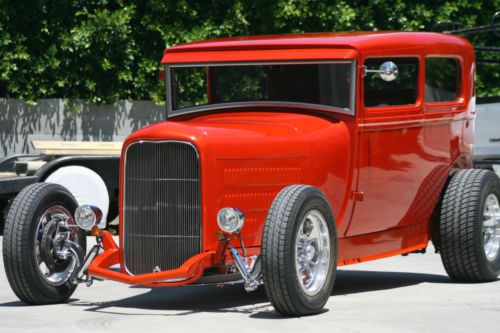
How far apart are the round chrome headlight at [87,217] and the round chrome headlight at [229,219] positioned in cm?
111

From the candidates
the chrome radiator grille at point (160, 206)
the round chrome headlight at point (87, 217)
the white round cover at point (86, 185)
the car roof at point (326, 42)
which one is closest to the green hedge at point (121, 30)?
the white round cover at point (86, 185)

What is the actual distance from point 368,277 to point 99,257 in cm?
286

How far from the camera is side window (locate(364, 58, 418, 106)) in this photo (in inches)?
357

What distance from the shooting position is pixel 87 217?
8336 mm

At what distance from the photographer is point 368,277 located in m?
10.2

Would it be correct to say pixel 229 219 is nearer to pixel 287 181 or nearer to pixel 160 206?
pixel 160 206

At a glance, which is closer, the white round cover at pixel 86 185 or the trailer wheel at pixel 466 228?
the trailer wheel at pixel 466 228

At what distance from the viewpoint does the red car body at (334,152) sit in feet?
26.0

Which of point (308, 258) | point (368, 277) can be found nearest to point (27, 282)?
point (308, 258)

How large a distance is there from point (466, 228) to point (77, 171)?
581cm

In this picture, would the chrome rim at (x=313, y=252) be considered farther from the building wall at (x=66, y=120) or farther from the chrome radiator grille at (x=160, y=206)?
the building wall at (x=66, y=120)

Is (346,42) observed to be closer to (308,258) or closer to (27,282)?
(308,258)

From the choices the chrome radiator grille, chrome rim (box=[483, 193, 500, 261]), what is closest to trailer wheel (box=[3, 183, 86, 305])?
the chrome radiator grille

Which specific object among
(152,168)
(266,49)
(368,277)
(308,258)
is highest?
(266,49)
